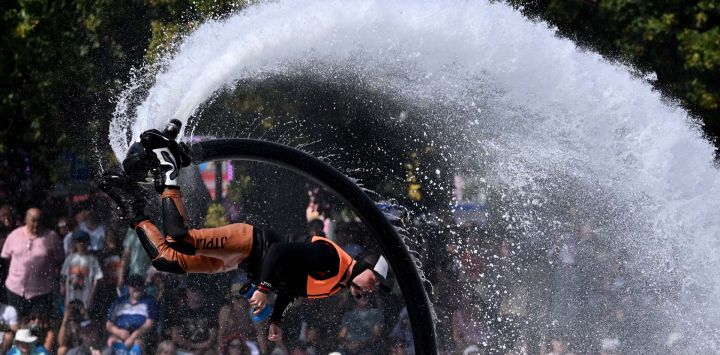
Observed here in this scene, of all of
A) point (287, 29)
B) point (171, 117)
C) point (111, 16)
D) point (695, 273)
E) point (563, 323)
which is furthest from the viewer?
point (111, 16)

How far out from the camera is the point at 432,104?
27.4 feet

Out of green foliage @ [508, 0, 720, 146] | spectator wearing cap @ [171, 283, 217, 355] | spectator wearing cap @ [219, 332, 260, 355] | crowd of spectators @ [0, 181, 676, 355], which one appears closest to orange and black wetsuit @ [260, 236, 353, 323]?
crowd of spectators @ [0, 181, 676, 355]

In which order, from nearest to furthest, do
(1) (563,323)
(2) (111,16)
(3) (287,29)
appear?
(3) (287,29) → (1) (563,323) → (2) (111,16)

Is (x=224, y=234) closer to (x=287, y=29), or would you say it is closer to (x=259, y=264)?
(x=259, y=264)

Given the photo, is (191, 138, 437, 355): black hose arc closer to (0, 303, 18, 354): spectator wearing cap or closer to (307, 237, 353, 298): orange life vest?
(307, 237, 353, 298): orange life vest

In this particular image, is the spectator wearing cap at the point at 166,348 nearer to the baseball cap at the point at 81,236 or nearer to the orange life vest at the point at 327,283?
the baseball cap at the point at 81,236

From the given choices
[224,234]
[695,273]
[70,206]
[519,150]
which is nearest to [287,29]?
[224,234]

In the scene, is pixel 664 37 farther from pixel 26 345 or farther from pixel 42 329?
pixel 26 345

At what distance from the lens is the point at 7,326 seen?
10.3 metres

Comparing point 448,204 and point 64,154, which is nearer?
point 448,204

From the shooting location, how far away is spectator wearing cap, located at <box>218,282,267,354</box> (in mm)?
9711

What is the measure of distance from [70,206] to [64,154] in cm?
58

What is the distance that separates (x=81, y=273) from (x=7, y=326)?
930mm

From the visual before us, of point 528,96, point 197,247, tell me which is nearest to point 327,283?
point 197,247
